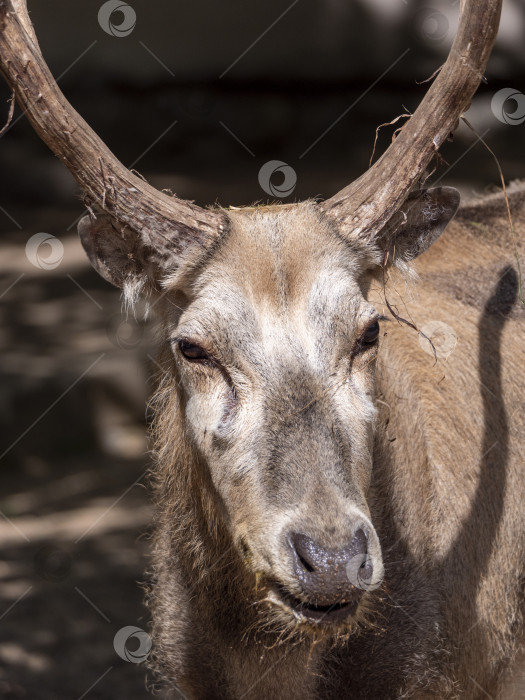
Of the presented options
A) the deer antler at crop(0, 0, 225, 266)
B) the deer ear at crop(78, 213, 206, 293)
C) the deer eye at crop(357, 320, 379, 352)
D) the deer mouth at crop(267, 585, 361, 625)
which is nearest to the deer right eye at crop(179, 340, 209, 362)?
the deer ear at crop(78, 213, 206, 293)

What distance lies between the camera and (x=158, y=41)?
11922mm

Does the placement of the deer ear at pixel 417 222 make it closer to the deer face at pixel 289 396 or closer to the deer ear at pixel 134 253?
the deer face at pixel 289 396

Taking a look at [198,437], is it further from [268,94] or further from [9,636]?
[268,94]

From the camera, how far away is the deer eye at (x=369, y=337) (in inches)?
158

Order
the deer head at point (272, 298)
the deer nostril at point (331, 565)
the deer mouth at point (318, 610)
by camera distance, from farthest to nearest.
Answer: the deer head at point (272, 298), the deer mouth at point (318, 610), the deer nostril at point (331, 565)

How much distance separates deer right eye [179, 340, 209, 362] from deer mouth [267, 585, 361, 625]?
107 centimetres

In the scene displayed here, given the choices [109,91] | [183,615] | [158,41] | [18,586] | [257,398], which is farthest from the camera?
[109,91]

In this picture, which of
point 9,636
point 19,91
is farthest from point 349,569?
point 9,636

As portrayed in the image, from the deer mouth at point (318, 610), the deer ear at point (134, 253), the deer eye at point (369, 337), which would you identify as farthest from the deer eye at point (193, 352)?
the deer mouth at point (318, 610)

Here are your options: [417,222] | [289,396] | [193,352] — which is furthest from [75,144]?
[417,222]

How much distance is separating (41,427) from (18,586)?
2.39 metres

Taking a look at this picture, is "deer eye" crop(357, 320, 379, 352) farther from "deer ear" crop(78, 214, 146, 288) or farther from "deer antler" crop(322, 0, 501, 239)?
"deer ear" crop(78, 214, 146, 288)

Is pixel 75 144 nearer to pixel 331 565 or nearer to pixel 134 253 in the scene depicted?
pixel 134 253

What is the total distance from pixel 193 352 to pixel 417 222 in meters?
1.33
